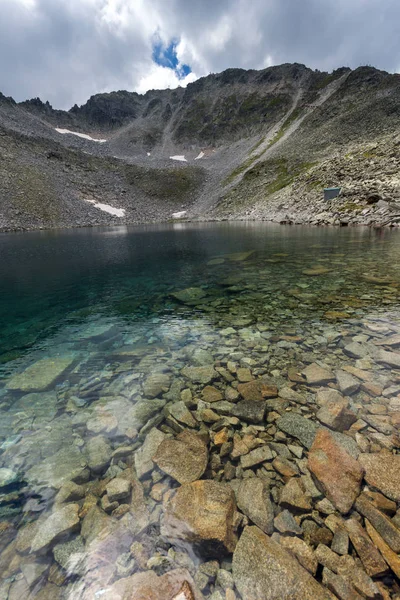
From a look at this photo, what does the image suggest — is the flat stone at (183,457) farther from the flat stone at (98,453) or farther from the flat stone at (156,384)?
the flat stone at (156,384)

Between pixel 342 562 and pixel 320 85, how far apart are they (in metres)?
198

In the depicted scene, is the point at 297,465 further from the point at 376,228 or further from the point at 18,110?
the point at 18,110

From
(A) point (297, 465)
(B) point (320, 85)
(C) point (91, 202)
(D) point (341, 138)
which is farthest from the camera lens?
(B) point (320, 85)

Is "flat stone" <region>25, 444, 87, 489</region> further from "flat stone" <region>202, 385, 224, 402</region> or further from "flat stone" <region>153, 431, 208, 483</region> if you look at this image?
"flat stone" <region>202, 385, 224, 402</region>

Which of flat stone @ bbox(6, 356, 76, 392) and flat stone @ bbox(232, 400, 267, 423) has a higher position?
flat stone @ bbox(232, 400, 267, 423)

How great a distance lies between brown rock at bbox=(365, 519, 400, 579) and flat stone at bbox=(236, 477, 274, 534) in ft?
3.66

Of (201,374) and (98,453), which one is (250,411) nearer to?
(201,374)

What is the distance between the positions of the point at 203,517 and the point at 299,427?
2.30m

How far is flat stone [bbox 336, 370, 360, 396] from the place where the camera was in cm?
552

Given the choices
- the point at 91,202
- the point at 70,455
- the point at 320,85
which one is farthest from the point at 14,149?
the point at 320,85

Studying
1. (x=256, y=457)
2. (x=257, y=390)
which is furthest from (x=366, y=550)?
(x=257, y=390)

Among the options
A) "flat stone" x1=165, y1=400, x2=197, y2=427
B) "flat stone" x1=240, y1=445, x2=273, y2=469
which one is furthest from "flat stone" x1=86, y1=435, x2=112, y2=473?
"flat stone" x1=240, y1=445, x2=273, y2=469

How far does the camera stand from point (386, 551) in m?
2.80

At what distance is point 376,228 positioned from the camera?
3734 cm
